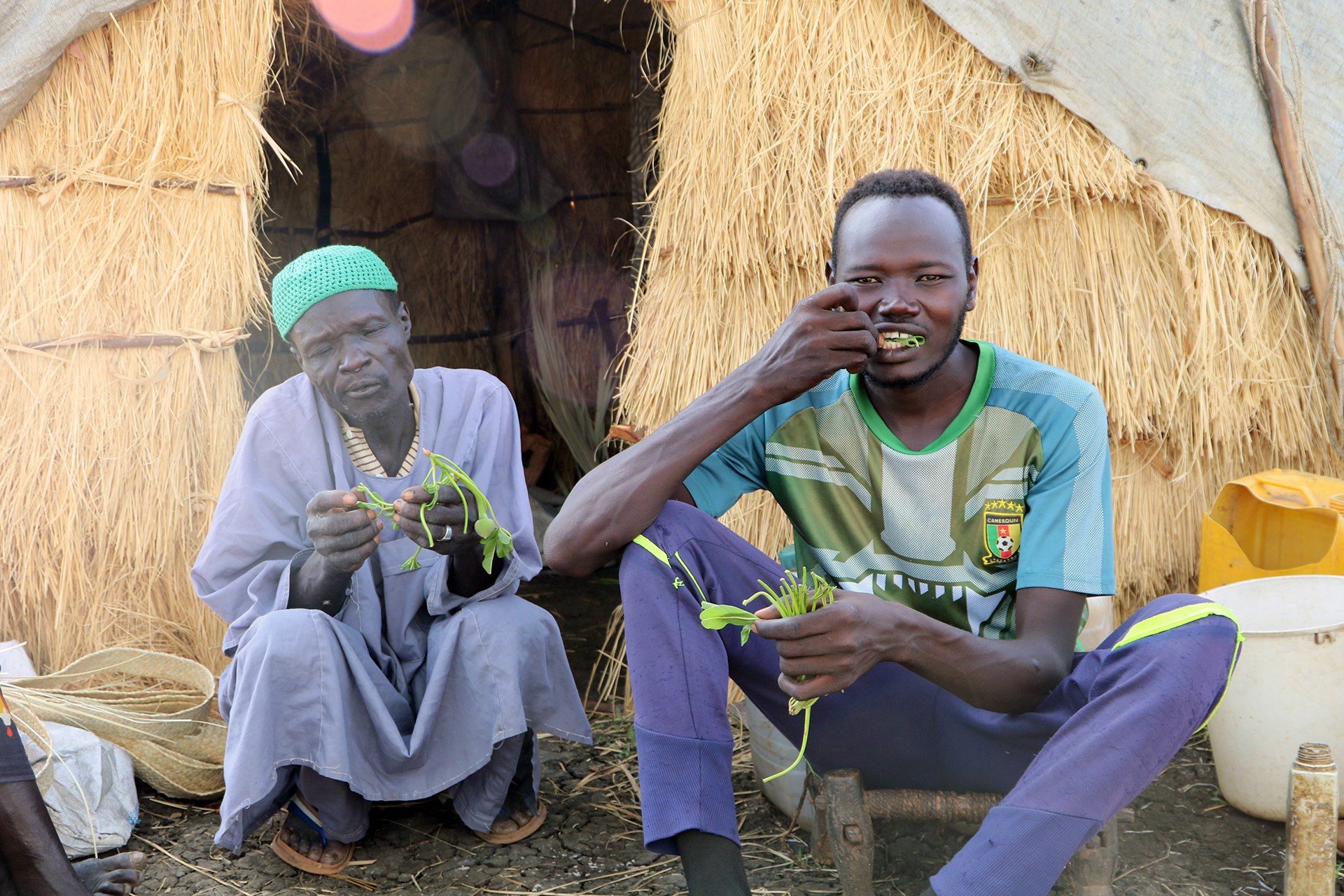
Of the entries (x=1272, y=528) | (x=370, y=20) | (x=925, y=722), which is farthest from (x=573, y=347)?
(x=925, y=722)

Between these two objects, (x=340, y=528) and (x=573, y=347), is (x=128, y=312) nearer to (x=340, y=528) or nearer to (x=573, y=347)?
(x=340, y=528)

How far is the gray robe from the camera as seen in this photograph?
1.95 m

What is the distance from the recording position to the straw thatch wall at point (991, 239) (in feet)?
8.34

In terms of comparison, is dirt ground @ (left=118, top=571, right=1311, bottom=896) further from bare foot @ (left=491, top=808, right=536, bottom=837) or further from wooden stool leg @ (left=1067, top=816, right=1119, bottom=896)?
wooden stool leg @ (left=1067, top=816, right=1119, bottom=896)

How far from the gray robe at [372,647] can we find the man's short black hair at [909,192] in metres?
0.96

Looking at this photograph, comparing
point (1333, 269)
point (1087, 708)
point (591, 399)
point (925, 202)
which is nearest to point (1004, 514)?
point (1087, 708)

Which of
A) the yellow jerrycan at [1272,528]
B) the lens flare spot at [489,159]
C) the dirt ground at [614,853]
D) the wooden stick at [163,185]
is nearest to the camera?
the dirt ground at [614,853]

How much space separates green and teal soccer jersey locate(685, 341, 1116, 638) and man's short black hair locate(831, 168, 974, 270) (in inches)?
8.9

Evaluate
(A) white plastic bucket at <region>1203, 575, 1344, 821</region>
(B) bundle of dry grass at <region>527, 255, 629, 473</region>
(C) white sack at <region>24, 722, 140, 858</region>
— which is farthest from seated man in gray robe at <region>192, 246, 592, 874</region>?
(B) bundle of dry grass at <region>527, 255, 629, 473</region>

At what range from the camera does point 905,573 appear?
1787 millimetres

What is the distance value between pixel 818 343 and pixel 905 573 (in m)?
0.45

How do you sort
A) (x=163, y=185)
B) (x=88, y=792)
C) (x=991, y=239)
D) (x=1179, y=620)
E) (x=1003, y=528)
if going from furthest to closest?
(x=163, y=185)
(x=991, y=239)
(x=88, y=792)
(x=1003, y=528)
(x=1179, y=620)

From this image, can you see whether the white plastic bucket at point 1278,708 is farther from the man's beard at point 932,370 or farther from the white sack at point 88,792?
the white sack at point 88,792

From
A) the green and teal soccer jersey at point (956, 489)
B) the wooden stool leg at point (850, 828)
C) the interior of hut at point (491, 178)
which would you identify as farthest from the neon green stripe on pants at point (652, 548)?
the interior of hut at point (491, 178)
